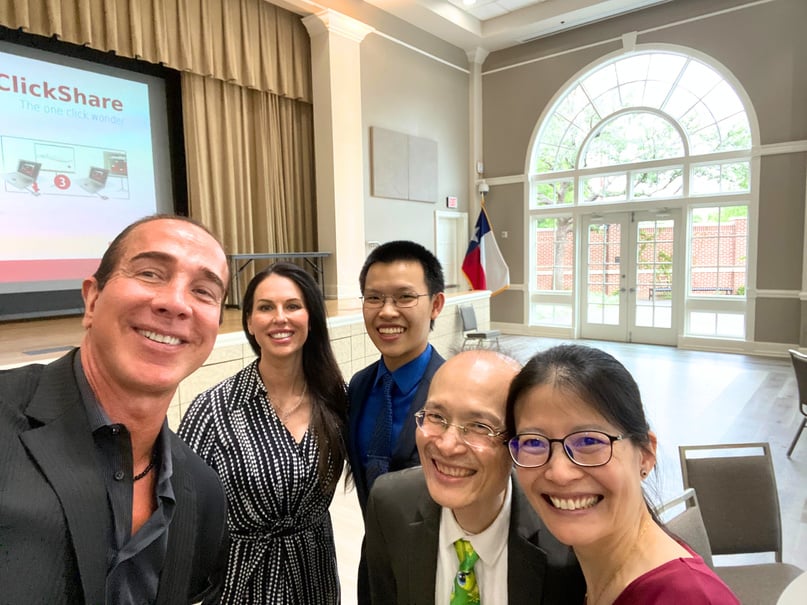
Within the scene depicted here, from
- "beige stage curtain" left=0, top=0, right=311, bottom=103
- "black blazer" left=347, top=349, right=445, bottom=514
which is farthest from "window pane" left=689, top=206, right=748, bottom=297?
"black blazer" left=347, top=349, right=445, bottom=514

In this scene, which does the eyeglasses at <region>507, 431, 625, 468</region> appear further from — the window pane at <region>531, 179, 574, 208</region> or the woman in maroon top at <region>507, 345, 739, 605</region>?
the window pane at <region>531, 179, 574, 208</region>

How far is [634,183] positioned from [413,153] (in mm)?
3705

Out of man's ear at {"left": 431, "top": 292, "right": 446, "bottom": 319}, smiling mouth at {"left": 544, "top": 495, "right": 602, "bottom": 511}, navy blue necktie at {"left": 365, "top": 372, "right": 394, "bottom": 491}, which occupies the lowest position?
navy blue necktie at {"left": 365, "top": 372, "right": 394, "bottom": 491}

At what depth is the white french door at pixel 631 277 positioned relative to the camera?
8.08m

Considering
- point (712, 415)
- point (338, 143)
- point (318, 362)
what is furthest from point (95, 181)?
point (712, 415)

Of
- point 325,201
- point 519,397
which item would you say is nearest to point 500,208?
point 325,201

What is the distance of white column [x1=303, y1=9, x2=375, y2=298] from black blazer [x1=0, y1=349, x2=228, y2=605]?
6299 mm

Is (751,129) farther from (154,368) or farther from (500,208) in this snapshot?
(154,368)

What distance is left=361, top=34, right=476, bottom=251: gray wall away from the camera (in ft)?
25.1

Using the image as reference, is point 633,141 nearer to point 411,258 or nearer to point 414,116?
point 414,116

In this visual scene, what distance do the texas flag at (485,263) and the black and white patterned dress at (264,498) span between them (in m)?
7.92

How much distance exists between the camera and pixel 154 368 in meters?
0.85

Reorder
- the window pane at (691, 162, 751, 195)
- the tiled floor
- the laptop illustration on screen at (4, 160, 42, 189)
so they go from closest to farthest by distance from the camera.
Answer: the tiled floor < the laptop illustration on screen at (4, 160, 42, 189) < the window pane at (691, 162, 751, 195)

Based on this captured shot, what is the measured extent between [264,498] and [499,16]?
9389 millimetres
